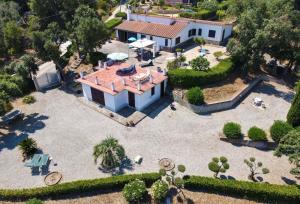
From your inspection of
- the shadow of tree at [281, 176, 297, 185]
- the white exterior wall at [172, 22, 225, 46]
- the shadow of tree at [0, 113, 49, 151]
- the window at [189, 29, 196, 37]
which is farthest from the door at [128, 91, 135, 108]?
the window at [189, 29, 196, 37]

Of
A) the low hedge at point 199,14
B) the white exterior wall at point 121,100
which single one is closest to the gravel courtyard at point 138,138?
the white exterior wall at point 121,100

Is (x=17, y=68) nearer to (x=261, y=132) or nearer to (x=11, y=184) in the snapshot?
(x=11, y=184)

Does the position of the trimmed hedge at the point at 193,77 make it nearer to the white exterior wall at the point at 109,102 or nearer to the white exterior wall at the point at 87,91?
A: the white exterior wall at the point at 109,102

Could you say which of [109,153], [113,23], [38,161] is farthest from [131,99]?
[113,23]

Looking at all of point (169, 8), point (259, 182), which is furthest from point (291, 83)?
point (169, 8)

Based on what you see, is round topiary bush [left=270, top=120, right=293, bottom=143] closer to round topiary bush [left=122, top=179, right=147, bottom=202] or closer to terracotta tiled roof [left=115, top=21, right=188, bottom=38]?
round topiary bush [left=122, top=179, right=147, bottom=202]

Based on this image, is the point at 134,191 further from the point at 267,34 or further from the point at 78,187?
the point at 267,34
